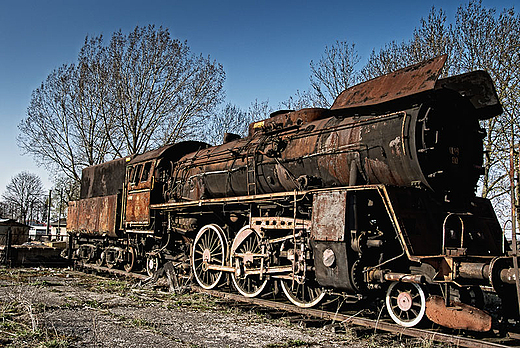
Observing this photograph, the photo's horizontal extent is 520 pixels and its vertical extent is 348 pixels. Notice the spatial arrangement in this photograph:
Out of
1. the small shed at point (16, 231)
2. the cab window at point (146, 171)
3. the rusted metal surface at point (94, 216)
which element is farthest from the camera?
the small shed at point (16, 231)

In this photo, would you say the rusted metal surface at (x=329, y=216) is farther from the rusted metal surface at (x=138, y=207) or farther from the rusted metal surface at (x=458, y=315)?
the rusted metal surface at (x=138, y=207)

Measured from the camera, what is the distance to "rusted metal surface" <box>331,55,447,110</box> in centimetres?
649

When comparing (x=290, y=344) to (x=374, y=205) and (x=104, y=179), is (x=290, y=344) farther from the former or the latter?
(x=104, y=179)

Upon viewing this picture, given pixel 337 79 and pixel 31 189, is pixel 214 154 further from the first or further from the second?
pixel 31 189

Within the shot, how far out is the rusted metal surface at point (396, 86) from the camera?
21.3 feet

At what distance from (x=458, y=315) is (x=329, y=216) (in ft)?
7.20

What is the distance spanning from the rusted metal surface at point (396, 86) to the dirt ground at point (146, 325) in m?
3.48

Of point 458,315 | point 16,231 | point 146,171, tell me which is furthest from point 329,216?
point 16,231

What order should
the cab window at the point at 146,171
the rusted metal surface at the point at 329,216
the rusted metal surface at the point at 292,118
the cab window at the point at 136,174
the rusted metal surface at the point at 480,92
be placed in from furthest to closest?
the cab window at the point at 136,174 < the cab window at the point at 146,171 < the rusted metal surface at the point at 292,118 < the rusted metal surface at the point at 480,92 < the rusted metal surface at the point at 329,216

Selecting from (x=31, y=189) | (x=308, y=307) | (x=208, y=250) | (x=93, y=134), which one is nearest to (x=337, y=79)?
(x=93, y=134)

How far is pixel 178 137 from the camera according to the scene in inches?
973

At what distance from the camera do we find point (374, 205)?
694cm

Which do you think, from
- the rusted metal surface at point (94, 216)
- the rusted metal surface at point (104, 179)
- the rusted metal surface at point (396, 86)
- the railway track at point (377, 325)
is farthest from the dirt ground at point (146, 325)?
the rusted metal surface at point (104, 179)

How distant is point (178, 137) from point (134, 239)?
12185 mm
